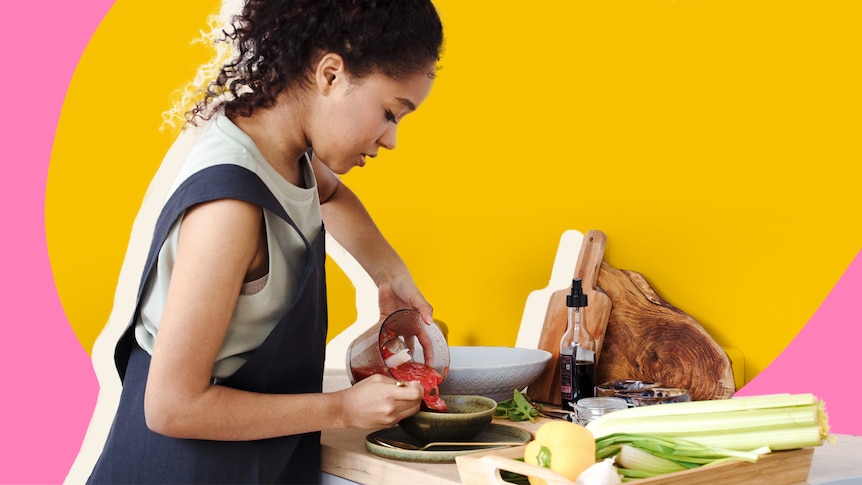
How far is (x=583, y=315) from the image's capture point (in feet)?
6.26

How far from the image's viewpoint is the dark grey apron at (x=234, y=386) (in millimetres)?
1397

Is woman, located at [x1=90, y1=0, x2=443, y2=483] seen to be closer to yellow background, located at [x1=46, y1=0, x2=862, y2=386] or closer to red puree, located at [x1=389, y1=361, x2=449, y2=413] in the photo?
red puree, located at [x1=389, y1=361, x2=449, y2=413]

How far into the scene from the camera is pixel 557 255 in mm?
2098

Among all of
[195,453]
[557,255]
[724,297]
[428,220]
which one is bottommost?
[195,453]

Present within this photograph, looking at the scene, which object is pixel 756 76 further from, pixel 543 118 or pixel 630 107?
pixel 543 118

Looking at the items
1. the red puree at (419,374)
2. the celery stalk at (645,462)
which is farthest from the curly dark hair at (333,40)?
the celery stalk at (645,462)

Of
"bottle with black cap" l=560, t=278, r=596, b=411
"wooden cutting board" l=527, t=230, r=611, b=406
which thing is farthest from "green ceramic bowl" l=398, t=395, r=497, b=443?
"wooden cutting board" l=527, t=230, r=611, b=406

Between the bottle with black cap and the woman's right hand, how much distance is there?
464mm

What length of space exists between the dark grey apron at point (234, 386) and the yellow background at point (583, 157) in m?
0.74

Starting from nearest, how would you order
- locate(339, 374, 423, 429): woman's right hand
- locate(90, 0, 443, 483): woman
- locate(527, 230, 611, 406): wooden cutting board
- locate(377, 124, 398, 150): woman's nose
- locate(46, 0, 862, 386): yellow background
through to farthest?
1. locate(90, 0, 443, 483): woman
2. locate(339, 374, 423, 429): woman's right hand
3. locate(377, 124, 398, 150): woman's nose
4. locate(46, 0, 862, 386): yellow background
5. locate(527, 230, 611, 406): wooden cutting board

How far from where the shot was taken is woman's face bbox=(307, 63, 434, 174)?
1.49 m

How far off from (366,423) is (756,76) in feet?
3.20

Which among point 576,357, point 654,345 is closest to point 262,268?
point 576,357

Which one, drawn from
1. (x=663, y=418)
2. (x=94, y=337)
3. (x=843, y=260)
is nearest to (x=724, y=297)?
(x=843, y=260)
